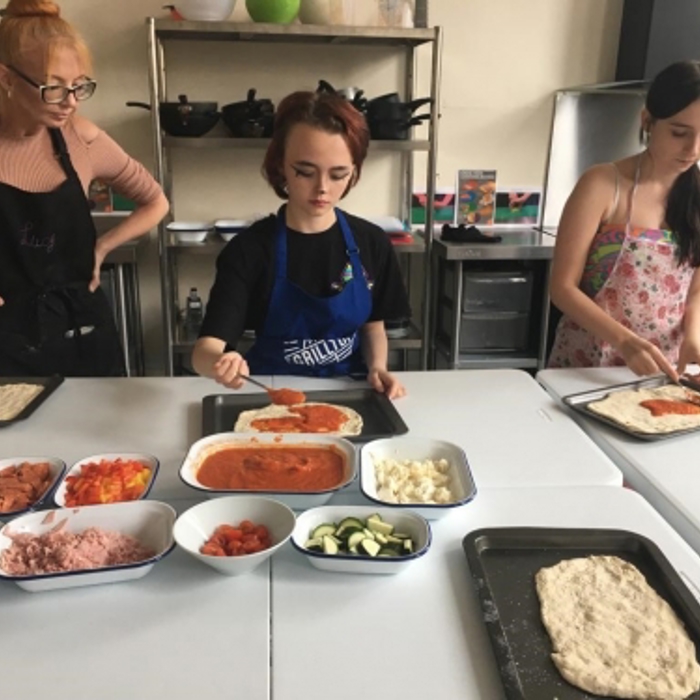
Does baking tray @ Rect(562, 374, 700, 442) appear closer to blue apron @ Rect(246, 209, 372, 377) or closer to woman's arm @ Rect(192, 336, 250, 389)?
blue apron @ Rect(246, 209, 372, 377)

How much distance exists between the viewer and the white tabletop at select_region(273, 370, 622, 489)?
1288 millimetres

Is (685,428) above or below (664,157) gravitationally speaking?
below

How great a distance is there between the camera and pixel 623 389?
1681 millimetres

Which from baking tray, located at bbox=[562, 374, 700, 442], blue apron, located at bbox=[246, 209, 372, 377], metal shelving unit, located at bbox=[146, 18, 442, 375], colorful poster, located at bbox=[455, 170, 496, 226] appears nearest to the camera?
baking tray, located at bbox=[562, 374, 700, 442]

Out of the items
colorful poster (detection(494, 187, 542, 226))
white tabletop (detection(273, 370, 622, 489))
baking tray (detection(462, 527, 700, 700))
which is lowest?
white tabletop (detection(273, 370, 622, 489))

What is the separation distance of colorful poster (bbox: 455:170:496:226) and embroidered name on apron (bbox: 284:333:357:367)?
1910 mm

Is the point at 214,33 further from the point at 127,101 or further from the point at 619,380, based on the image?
the point at 619,380

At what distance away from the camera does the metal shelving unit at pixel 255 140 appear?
2754mm

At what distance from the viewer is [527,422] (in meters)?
1.51

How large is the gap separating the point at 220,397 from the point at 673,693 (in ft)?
3.57

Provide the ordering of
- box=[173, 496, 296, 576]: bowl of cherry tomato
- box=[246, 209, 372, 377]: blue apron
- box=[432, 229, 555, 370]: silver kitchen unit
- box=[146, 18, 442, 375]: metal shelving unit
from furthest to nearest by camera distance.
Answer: box=[432, 229, 555, 370]: silver kitchen unit, box=[146, 18, 442, 375]: metal shelving unit, box=[246, 209, 372, 377]: blue apron, box=[173, 496, 296, 576]: bowl of cherry tomato

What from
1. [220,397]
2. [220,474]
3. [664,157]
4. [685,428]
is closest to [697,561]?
[685,428]

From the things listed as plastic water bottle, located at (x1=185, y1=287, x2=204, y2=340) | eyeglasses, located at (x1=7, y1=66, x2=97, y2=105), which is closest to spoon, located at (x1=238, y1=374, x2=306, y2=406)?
eyeglasses, located at (x1=7, y1=66, x2=97, y2=105)

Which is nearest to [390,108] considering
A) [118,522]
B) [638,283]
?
[638,283]
